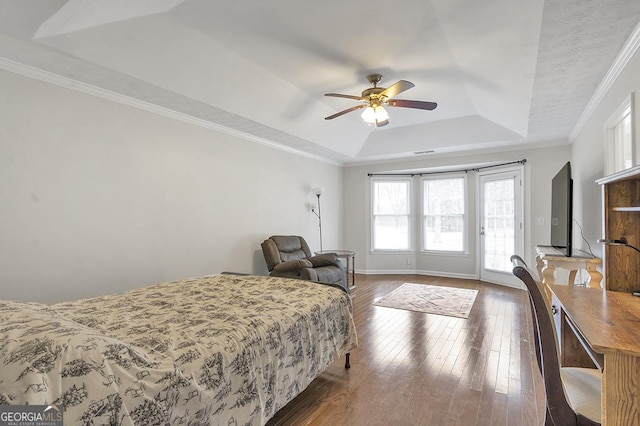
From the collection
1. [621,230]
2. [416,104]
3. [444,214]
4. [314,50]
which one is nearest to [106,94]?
[314,50]

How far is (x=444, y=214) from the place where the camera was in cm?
656

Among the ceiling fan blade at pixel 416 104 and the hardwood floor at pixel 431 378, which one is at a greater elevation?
the ceiling fan blade at pixel 416 104

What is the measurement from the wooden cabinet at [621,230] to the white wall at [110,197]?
3847mm

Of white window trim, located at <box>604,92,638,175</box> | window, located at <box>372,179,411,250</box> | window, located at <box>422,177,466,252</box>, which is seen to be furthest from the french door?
white window trim, located at <box>604,92,638,175</box>

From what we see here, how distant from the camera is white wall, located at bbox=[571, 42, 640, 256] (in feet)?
7.20

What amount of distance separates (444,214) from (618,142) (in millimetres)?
3855

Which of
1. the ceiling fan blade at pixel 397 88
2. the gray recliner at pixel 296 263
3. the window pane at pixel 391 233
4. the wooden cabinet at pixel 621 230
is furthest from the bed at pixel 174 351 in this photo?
the window pane at pixel 391 233

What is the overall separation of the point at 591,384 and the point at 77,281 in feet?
12.2

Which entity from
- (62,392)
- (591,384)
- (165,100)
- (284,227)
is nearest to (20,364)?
(62,392)

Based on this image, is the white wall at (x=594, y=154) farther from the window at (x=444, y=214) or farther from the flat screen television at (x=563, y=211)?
the window at (x=444, y=214)

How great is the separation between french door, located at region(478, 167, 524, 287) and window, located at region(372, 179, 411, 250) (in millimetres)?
Result: 1500

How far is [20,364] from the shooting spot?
101 cm

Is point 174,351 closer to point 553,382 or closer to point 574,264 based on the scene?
point 553,382

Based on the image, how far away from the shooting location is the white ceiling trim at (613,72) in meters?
2.04
